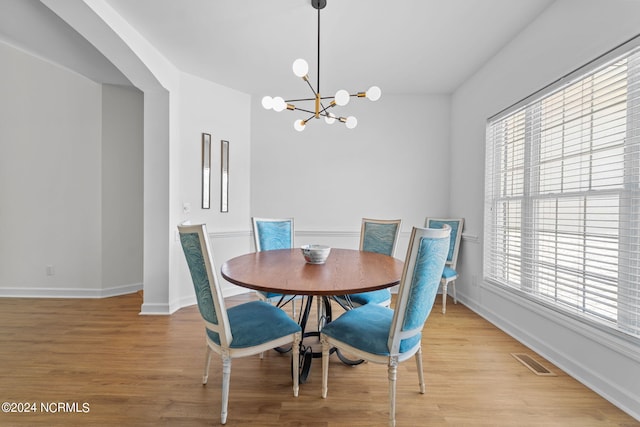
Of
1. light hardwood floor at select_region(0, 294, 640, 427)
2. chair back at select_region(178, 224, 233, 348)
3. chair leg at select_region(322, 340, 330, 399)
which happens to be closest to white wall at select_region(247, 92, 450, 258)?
light hardwood floor at select_region(0, 294, 640, 427)

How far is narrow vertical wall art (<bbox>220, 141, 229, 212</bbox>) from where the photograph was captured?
147 inches

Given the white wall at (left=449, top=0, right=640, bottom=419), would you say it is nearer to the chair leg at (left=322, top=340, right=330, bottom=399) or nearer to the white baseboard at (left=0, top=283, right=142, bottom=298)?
the chair leg at (left=322, top=340, right=330, bottom=399)

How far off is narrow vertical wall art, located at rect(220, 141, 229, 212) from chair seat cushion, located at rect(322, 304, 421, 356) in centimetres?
254

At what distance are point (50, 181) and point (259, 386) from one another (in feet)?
11.8

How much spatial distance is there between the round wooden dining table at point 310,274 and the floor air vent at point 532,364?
47.1 inches

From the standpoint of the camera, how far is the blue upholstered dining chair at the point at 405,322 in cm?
137

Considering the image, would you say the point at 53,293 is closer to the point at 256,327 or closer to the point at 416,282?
the point at 256,327

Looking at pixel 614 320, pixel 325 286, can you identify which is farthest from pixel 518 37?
pixel 325 286

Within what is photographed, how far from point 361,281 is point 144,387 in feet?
5.06

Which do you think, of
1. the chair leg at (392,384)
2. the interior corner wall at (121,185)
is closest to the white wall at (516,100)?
the chair leg at (392,384)

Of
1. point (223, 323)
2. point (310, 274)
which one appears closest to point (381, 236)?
point (310, 274)

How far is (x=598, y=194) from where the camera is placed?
1845mm

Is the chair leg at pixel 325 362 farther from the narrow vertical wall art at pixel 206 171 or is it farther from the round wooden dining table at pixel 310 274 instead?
the narrow vertical wall art at pixel 206 171

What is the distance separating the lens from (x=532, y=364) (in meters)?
2.12
